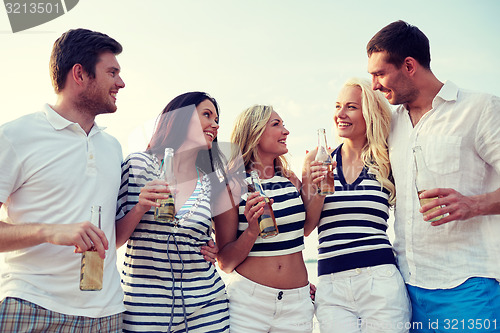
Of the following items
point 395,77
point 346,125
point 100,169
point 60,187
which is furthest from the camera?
point 346,125

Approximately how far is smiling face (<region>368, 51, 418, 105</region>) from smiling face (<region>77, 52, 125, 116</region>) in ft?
6.41

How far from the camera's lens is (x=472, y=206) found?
2.91 metres

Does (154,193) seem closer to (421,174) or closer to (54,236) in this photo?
(54,236)

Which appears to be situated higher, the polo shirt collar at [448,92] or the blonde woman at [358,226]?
the polo shirt collar at [448,92]

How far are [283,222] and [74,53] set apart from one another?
1899 millimetres

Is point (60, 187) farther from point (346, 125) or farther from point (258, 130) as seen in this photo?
point (346, 125)

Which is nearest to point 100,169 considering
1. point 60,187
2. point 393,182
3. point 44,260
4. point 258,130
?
point 60,187

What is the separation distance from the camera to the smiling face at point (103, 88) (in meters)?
2.89

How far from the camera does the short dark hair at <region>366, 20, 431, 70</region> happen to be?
11.6 ft

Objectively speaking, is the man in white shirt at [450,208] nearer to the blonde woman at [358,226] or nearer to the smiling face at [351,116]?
the blonde woman at [358,226]

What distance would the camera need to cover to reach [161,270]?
2986 mm

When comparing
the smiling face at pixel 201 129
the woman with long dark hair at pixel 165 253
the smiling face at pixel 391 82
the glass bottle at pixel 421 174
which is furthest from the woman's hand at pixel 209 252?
the smiling face at pixel 391 82

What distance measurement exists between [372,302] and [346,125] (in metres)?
1.43

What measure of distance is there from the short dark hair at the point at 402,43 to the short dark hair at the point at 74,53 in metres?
2.09
